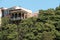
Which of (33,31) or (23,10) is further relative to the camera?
(23,10)

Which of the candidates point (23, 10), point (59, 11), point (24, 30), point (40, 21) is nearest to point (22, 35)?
point (24, 30)

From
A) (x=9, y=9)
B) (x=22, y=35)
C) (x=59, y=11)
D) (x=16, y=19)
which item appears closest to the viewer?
(x=22, y=35)

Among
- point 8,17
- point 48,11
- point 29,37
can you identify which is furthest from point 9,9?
point 29,37

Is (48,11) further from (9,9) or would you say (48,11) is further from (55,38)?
(9,9)

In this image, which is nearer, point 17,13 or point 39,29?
point 39,29

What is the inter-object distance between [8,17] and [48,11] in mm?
9900

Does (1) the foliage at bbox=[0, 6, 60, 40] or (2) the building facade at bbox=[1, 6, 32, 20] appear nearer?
(1) the foliage at bbox=[0, 6, 60, 40]

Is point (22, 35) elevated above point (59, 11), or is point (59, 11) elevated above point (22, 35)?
point (59, 11)

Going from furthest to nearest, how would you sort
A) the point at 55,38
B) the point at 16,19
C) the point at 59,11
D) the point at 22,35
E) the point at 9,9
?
1. the point at 9,9
2. the point at 16,19
3. the point at 59,11
4. the point at 22,35
5. the point at 55,38

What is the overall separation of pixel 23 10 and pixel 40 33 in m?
12.9

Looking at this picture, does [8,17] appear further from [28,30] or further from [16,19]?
[28,30]

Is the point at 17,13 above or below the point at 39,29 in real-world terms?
above

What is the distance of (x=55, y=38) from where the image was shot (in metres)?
37.0

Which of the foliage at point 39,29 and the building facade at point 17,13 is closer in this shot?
the foliage at point 39,29
